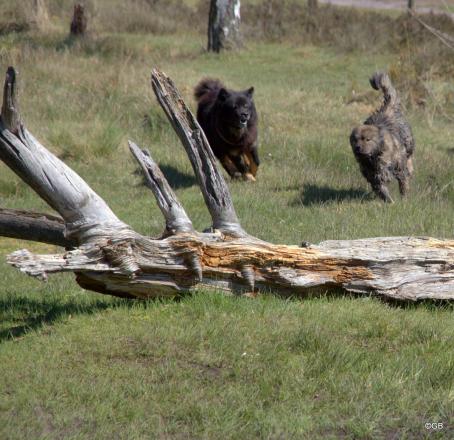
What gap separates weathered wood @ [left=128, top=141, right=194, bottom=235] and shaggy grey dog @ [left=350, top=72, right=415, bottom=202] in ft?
16.9

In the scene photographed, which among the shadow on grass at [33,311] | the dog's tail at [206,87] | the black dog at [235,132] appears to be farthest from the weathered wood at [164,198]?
the dog's tail at [206,87]

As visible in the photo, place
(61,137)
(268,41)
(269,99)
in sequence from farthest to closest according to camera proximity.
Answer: (268,41) < (269,99) < (61,137)

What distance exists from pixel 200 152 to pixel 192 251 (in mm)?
942

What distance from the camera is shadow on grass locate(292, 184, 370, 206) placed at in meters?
11.4

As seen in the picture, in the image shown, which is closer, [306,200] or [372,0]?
[306,200]

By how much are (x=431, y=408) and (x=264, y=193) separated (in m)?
6.91

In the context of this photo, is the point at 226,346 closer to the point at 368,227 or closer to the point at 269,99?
the point at 368,227

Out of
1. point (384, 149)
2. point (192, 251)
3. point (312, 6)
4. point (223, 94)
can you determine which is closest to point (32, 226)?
point (192, 251)

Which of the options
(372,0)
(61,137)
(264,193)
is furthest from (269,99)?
(372,0)

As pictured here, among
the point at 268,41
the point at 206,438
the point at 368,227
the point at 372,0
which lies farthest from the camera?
the point at 372,0

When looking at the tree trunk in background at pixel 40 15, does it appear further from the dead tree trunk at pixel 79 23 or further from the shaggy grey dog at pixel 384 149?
the shaggy grey dog at pixel 384 149

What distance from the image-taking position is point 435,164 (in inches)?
521

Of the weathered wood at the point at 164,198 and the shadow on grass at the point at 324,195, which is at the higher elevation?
the weathered wood at the point at 164,198

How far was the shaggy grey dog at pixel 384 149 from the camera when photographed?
11.3 m
